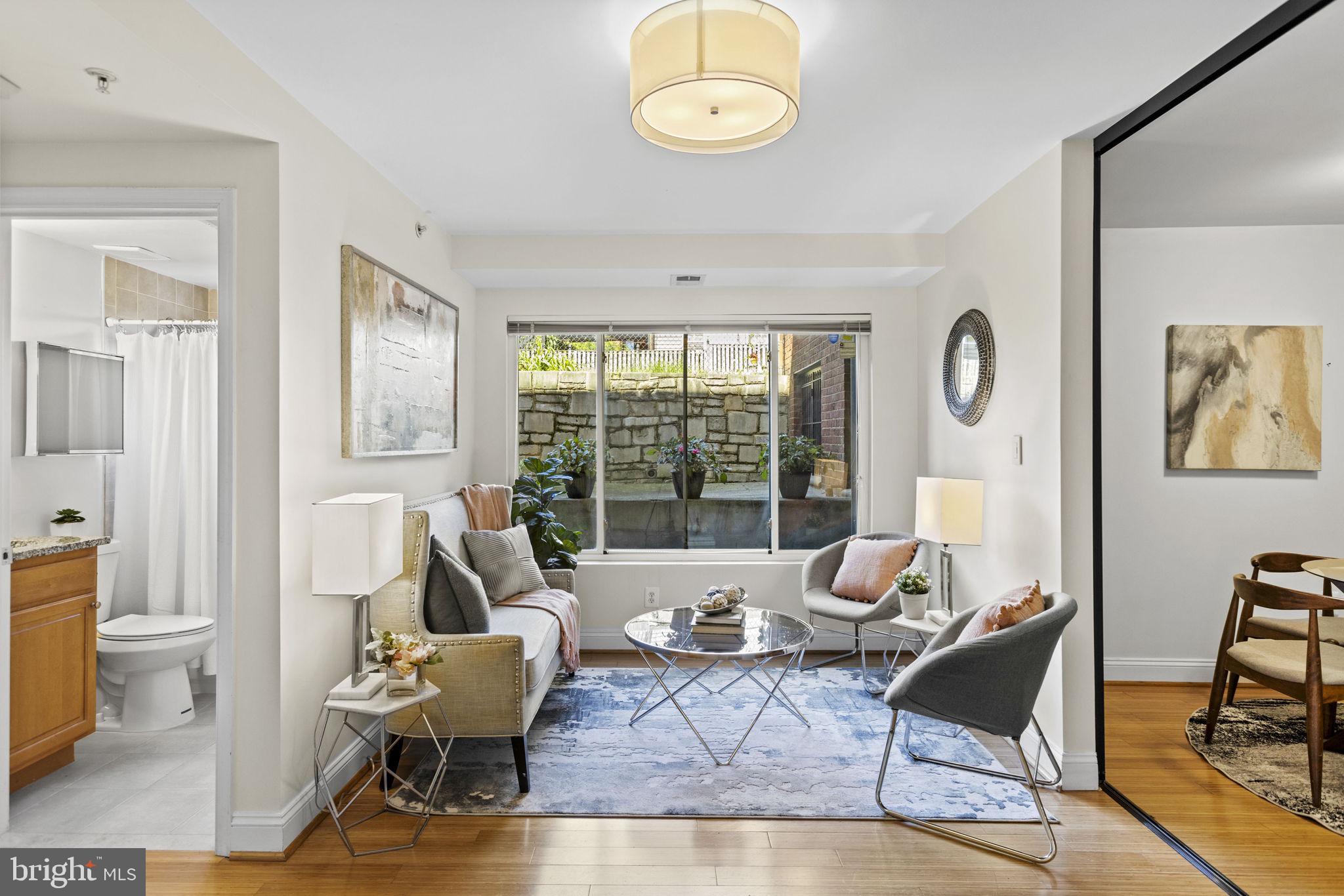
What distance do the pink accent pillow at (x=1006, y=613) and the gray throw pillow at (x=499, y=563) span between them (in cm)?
221

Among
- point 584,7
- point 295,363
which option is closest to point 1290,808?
point 584,7

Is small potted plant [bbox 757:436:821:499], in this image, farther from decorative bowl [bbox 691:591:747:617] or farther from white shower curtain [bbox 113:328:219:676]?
white shower curtain [bbox 113:328:219:676]

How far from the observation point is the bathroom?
2.57m

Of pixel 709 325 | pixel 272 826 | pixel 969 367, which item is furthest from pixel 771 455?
pixel 272 826

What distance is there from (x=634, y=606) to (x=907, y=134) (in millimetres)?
3164

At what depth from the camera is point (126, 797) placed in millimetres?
2598

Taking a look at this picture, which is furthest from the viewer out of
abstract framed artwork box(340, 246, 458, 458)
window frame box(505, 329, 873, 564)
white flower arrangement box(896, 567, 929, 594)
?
window frame box(505, 329, 873, 564)

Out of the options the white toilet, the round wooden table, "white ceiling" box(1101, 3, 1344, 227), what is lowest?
the white toilet

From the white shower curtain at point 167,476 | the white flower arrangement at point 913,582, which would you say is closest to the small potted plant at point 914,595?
the white flower arrangement at point 913,582

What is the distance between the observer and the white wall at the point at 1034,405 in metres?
2.77

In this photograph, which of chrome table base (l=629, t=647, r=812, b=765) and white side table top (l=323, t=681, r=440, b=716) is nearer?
white side table top (l=323, t=681, r=440, b=716)

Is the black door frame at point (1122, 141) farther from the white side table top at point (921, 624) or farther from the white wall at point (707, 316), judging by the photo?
the white wall at point (707, 316)

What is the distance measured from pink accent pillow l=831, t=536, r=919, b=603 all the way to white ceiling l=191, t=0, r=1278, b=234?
1881mm

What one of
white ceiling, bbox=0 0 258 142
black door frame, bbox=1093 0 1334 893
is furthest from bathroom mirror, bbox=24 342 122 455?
black door frame, bbox=1093 0 1334 893
